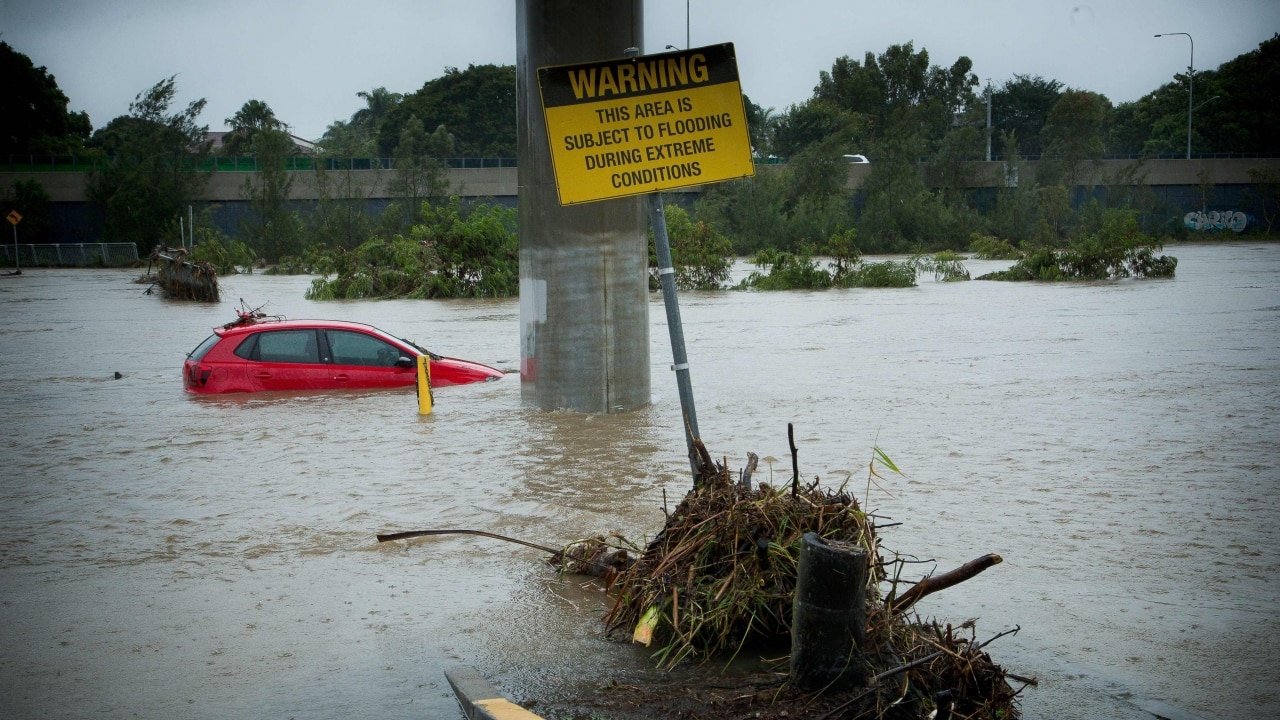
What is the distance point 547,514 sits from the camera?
29.0ft

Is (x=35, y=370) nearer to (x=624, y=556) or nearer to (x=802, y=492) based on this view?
(x=624, y=556)

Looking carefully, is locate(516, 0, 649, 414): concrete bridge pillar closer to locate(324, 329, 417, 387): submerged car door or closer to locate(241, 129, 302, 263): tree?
locate(324, 329, 417, 387): submerged car door

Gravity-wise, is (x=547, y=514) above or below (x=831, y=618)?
below

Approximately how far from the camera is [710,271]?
35844 mm

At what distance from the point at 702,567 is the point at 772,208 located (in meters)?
51.8

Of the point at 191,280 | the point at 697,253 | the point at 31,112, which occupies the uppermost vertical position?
the point at 31,112

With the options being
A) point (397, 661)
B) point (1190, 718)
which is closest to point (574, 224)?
point (397, 661)

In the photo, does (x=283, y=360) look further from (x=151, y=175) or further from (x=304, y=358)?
(x=151, y=175)

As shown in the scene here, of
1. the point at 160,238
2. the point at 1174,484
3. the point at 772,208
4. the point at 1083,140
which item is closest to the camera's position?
the point at 1174,484

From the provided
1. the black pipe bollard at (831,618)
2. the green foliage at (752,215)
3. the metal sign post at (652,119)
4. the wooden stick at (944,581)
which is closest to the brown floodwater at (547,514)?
the wooden stick at (944,581)

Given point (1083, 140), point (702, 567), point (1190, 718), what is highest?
point (1083, 140)

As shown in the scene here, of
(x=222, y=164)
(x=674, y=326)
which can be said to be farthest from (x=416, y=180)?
(x=674, y=326)

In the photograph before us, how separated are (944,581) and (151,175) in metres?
Answer: 67.4

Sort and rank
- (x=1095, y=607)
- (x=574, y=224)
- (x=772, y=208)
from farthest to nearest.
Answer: (x=772, y=208) < (x=574, y=224) < (x=1095, y=607)
